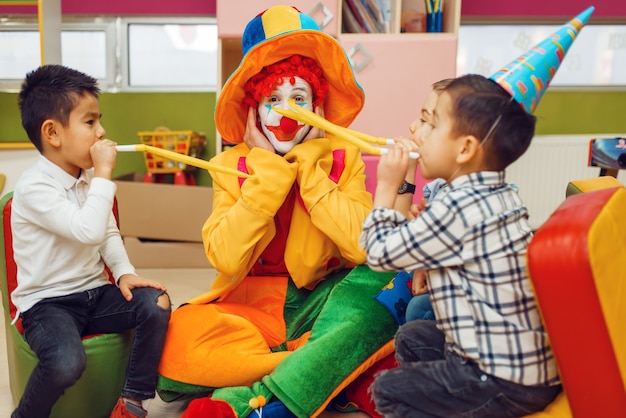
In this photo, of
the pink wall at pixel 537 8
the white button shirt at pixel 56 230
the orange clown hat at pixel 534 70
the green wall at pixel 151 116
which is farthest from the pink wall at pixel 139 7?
the orange clown hat at pixel 534 70

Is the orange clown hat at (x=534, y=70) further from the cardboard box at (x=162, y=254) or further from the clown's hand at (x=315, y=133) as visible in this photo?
the cardboard box at (x=162, y=254)

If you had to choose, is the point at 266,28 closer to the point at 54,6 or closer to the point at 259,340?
the point at 259,340

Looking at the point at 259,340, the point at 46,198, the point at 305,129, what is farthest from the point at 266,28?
the point at 259,340

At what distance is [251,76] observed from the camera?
1.53 meters

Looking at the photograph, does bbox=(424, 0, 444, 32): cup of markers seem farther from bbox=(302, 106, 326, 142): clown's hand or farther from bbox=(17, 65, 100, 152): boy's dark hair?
bbox=(17, 65, 100, 152): boy's dark hair

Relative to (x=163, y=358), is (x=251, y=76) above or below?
above

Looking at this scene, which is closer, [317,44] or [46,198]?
[46,198]

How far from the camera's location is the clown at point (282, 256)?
1314 mm

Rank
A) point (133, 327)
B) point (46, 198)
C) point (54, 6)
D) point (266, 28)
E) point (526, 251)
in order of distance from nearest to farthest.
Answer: point (526, 251) → point (46, 198) → point (133, 327) → point (266, 28) → point (54, 6)

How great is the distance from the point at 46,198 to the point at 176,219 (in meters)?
1.62

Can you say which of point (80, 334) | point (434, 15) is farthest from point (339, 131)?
point (434, 15)

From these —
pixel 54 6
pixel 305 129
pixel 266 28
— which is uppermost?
pixel 54 6

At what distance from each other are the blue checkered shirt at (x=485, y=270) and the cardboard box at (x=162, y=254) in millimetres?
2014

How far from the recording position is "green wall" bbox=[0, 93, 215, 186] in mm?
3301
